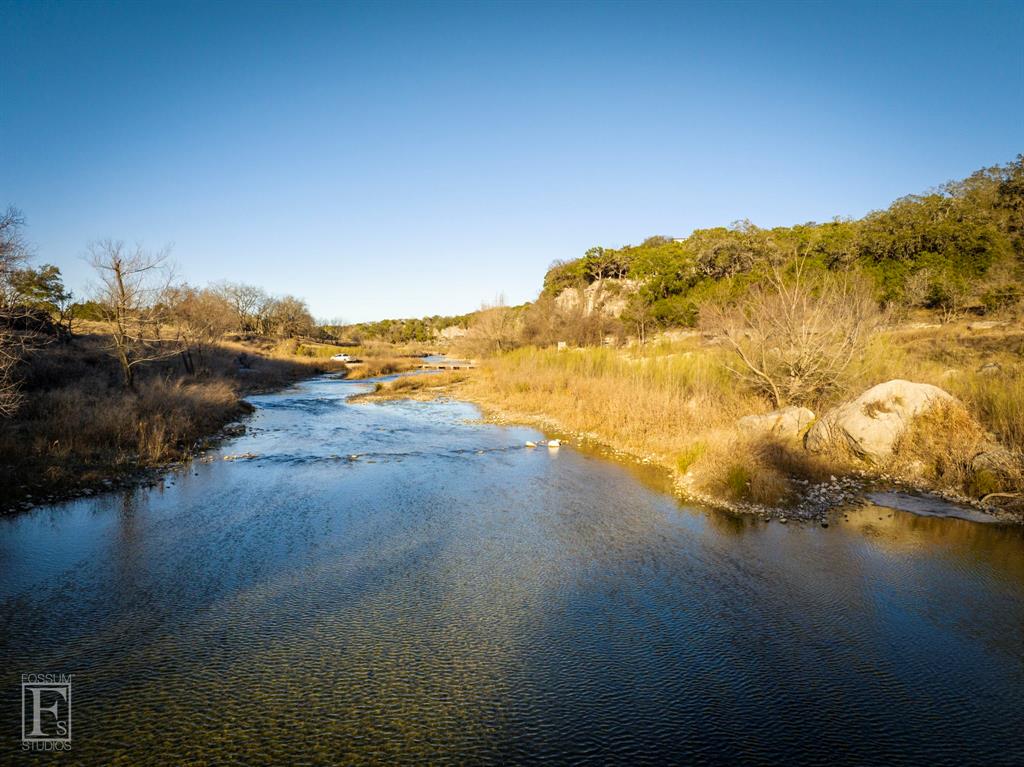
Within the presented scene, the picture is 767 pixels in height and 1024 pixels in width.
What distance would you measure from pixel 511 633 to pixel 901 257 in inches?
1214

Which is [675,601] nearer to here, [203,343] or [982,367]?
[982,367]

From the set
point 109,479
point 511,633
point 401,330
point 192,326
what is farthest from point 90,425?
point 401,330

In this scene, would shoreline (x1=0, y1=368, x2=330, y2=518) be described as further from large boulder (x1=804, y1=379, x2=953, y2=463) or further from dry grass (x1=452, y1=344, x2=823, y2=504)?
large boulder (x1=804, y1=379, x2=953, y2=463)

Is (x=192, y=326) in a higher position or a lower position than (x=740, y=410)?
higher

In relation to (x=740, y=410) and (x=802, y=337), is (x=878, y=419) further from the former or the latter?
(x=740, y=410)

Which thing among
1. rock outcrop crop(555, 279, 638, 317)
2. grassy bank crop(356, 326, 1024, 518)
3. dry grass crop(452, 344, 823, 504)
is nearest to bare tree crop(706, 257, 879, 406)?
grassy bank crop(356, 326, 1024, 518)

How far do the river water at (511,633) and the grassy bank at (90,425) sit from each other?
4.59 ft

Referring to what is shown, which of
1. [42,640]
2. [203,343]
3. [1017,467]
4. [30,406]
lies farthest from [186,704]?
[203,343]

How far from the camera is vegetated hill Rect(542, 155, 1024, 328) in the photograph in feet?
73.5

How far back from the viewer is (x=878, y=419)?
33.0 ft

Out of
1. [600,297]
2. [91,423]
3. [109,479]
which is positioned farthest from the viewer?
[600,297]

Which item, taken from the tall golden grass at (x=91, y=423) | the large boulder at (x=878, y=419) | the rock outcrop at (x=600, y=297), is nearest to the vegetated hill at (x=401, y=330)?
the rock outcrop at (x=600, y=297)

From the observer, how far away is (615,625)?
16.1 ft

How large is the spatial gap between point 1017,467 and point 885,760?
734 centimetres
